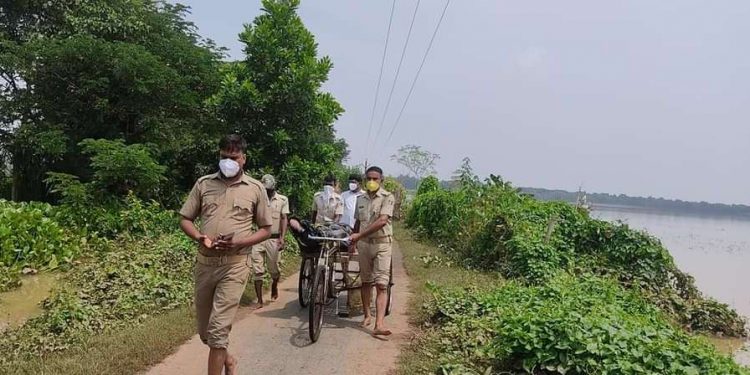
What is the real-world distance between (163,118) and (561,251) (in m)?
11.0

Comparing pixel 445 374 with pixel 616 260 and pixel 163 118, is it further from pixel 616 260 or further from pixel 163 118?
pixel 163 118

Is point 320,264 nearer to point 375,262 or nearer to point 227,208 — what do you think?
point 375,262

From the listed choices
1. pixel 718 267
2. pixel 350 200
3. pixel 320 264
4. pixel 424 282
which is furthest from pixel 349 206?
pixel 718 267

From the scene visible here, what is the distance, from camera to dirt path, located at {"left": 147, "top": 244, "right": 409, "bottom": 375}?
525cm

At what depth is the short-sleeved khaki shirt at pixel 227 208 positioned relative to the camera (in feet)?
14.0

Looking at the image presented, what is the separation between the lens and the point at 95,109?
15.3 m

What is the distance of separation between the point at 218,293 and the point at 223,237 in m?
0.41

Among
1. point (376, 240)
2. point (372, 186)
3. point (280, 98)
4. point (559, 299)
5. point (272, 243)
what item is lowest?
point (559, 299)

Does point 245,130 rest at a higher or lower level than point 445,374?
higher

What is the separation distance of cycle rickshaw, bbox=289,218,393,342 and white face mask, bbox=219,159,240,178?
2066 mm

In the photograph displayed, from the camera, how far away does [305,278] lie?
290 inches

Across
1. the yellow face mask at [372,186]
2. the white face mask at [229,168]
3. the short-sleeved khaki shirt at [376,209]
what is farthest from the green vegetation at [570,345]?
the white face mask at [229,168]

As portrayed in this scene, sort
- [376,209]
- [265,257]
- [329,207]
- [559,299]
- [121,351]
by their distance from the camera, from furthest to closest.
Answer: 1. [329,207]
2. [265,257]
3. [559,299]
4. [376,209]
5. [121,351]

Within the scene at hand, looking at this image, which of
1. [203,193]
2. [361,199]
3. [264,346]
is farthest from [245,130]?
[203,193]
